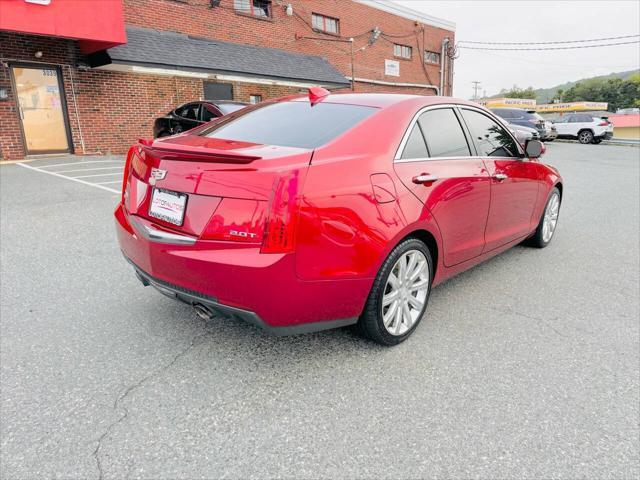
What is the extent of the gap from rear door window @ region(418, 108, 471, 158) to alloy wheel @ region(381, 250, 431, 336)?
2.49 feet

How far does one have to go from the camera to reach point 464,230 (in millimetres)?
3389

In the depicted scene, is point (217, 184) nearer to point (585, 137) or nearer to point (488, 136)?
point (488, 136)

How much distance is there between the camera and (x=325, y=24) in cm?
2095

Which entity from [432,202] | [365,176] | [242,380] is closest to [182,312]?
[242,380]

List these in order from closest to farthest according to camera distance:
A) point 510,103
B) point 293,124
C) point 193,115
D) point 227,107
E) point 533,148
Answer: point 293,124 → point 533,148 → point 227,107 → point 193,115 → point 510,103

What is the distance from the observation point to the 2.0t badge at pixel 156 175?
2565mm

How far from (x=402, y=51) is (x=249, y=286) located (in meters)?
26.0

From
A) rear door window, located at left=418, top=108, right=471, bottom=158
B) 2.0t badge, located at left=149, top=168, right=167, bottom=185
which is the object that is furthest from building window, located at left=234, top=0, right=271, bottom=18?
2.0t badge, located at left=149, top=168, right=167, bottom=185

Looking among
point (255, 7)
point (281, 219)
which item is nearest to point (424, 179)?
point (281, 219)

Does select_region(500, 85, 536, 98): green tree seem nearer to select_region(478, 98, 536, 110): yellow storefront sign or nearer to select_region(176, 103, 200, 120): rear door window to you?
select_region(478, 98, 536, 110): yellow storefront sign

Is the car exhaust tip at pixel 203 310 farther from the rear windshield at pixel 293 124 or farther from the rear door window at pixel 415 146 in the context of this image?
the rear door window at pixel 415 146

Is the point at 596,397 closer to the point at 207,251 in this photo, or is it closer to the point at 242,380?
the point at 242,380

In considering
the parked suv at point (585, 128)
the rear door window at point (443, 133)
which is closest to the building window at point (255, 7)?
the rear door window at point (443, 133)

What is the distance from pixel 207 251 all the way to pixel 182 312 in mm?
1184
